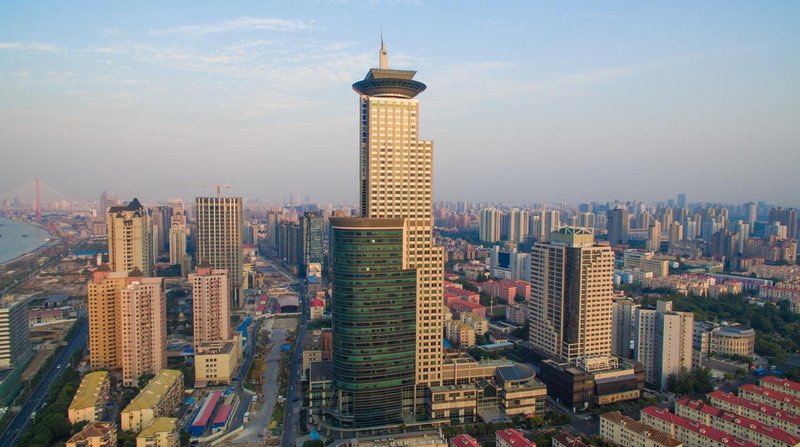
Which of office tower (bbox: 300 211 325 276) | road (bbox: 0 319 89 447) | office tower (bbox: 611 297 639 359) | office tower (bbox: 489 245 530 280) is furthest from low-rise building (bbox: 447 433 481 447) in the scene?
office tower (bbox: 300 211 325 276)

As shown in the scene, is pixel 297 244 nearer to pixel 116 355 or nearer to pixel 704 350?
pixel 116 355

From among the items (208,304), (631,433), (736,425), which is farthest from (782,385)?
(208,304)

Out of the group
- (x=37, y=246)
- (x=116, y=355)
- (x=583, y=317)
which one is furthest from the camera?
(x=37, y=246)

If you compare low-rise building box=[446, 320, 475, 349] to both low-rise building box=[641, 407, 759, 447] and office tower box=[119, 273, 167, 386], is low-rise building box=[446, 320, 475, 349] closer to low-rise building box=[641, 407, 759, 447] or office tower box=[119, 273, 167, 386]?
low-rise building box=[641, 407, 759, 447]

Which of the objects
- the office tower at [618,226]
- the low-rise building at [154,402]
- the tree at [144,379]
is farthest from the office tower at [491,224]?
the low-rise building at [154,402]

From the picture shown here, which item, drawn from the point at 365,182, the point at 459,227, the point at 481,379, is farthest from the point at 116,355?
the point at 459,227
